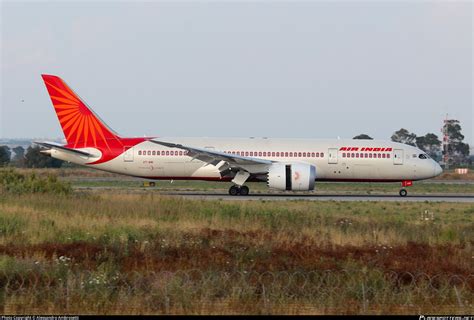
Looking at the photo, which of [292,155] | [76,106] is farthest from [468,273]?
[76,106]

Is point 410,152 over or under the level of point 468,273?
over

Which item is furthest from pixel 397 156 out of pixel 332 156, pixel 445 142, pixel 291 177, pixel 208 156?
pixel 445 142

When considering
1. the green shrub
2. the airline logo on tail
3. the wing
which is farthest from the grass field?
the airline logo on tail

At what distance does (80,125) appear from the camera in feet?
140

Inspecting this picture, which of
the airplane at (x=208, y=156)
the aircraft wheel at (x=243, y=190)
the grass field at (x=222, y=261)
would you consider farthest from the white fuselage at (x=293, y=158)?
the grass field at (x=222, y=261)

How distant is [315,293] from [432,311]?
80.8 inches

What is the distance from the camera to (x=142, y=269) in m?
15.7

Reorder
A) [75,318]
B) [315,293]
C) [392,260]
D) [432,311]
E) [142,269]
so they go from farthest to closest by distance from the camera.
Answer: [392,260] → [142,269] → [315,293] → [432,311] → [75,318]

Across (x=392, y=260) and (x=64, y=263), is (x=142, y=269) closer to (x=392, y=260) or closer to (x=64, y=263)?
(x=64, y=263)

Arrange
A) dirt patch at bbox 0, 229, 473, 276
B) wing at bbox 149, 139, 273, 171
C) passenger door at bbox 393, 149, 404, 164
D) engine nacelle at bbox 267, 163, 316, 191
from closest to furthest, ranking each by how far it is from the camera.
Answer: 1. dirt patch at bbox 0, 229, 473, 276
2. engine nacelle at bbox 267, 163, 316, 191
3. wing at bbox 149, 139, 273, 171
4. passenger door at bbox 393, 149, 404, 164

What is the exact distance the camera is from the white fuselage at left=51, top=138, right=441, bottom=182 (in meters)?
42.2

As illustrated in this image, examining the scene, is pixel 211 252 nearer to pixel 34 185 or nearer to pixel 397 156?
pixel 34 185

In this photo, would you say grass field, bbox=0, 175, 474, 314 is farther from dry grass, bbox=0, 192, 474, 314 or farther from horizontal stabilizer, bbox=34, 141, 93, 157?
horizontal stabilizer, bbox=34, 141, 93, 157

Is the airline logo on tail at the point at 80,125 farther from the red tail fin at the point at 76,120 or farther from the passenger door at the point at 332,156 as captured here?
the passenger door at the point at 332,156
